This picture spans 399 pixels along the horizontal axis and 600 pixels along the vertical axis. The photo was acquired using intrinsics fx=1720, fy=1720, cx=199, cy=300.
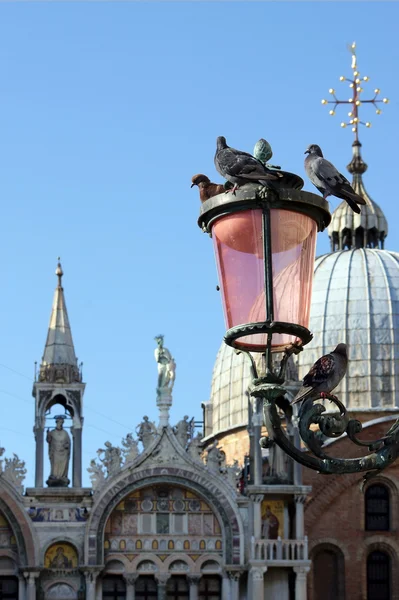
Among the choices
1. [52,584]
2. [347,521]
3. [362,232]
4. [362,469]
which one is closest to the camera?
[362,469]

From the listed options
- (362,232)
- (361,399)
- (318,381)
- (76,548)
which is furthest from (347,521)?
(318,381)

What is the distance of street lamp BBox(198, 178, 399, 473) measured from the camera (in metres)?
9.96

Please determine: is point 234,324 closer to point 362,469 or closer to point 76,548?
point 362,469

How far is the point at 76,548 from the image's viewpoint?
38.1 metres

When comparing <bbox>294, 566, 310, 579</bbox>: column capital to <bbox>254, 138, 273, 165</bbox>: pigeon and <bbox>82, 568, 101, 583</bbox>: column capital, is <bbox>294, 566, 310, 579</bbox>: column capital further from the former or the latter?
<bbox>254, 138, 273, 165</bbox>: pigeon

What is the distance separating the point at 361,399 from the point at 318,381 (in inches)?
1450

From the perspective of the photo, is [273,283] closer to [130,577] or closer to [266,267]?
[266,267]

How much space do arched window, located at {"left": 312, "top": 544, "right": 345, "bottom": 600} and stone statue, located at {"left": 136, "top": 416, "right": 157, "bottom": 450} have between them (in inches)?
290

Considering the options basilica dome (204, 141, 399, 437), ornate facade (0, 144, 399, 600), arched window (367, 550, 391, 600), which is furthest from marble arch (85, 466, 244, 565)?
basilica dome (204, 141, 399, 437)

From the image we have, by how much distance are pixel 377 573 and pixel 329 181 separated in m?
33.8

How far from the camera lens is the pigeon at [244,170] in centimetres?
1013

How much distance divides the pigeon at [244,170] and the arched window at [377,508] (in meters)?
33.4

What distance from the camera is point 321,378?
10266 mm

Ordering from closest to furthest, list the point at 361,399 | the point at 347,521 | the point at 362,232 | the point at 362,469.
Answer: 1. the point at 362,469
2. the point at 347,521
3. the point at 361,399
4. the point at 362,232
